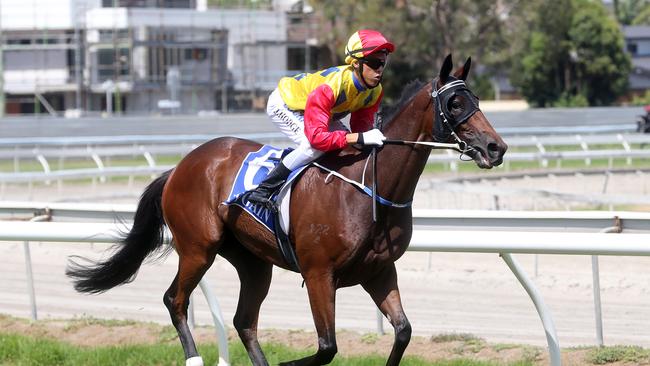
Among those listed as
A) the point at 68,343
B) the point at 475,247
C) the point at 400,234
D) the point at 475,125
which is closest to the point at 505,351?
the point at 475,247

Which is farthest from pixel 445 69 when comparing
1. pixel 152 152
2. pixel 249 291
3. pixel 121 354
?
pixel 152 152

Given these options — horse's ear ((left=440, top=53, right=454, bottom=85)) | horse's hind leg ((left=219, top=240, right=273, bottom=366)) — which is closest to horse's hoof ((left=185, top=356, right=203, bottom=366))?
horse's hind leg ((left=219, top=240, right=273, bottom=366))

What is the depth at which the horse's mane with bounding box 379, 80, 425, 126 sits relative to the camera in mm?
5203

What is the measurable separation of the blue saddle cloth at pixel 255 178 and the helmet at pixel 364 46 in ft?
2.20

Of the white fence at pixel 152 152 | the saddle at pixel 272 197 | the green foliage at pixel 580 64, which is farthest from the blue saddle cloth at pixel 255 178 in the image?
the green foliage at pixel 580 64

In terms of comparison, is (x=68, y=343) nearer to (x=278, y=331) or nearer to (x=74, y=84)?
(x=278, y=331)

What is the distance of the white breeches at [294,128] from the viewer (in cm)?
531

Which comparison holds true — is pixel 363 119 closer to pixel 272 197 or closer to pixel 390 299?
pixel 272 197

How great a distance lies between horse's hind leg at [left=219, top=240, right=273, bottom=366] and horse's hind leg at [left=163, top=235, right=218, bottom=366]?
21 centimetres

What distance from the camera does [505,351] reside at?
6109mm

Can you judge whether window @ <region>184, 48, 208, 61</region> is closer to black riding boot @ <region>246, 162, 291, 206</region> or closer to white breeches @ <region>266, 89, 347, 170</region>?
white breeches @ <region>266, 89, 347, 170</region>

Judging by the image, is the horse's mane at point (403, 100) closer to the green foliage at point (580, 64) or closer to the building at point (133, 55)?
the building at point (133, 55)

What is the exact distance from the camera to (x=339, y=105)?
5.29 m

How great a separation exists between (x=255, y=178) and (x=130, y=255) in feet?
3.81
